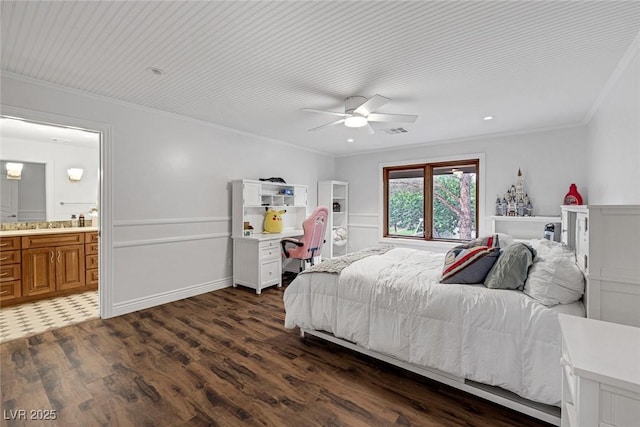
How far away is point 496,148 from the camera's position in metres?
4.62

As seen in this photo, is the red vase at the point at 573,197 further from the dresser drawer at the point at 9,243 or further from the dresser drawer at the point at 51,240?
the dresser drawer at the point at 9,243

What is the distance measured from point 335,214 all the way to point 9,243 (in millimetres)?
5179

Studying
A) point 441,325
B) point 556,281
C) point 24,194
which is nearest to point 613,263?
point 556,281

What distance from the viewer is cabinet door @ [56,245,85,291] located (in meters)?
4.11

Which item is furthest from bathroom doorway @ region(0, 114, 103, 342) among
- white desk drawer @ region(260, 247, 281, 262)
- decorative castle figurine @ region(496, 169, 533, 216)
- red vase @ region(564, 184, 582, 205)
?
red vase @ region(564, 184, 582, 205)

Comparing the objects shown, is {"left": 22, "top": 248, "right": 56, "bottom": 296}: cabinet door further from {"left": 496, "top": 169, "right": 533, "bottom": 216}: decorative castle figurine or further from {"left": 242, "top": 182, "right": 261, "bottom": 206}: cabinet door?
{"left": 496, "top": 169, "right": 533, "bottom": 216}: decorative castle figurine

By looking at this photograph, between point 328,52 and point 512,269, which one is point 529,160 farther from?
point 328,52

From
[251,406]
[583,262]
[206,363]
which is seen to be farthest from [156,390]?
[583,262]

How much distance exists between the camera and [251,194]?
4.47m

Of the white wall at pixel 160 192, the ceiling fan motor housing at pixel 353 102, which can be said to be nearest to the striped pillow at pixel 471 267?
the ceiling fan motor housing at pixel 353 102

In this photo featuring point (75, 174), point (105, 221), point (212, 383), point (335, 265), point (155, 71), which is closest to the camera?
point (212, 383)

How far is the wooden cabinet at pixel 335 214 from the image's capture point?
6.01 metres

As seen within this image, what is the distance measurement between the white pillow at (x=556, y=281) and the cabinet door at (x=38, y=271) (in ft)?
18.5

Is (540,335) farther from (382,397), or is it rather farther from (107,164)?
(107,164)
